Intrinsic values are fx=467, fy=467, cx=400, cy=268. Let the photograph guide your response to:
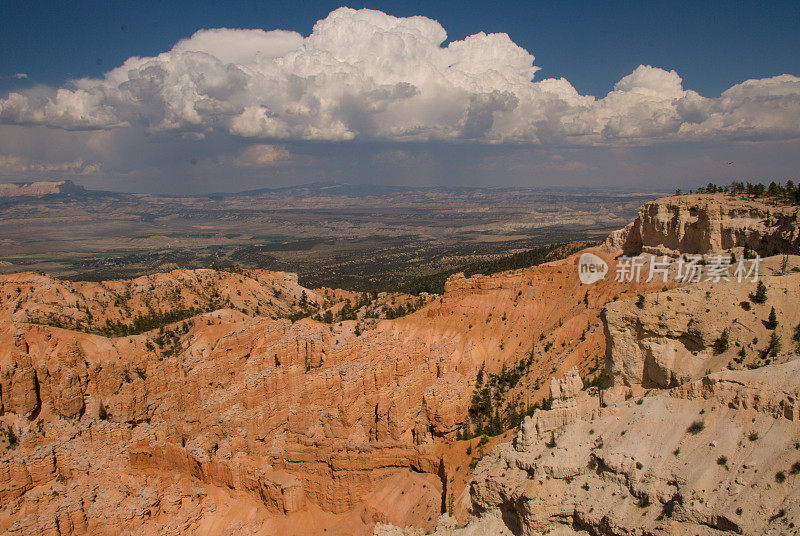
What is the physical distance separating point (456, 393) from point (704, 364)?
1901cm

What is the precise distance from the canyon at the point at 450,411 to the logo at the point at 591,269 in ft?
2.98

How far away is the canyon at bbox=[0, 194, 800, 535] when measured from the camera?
1583 cm

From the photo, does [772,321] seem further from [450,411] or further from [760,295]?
[450,411]

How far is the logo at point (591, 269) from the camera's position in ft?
155

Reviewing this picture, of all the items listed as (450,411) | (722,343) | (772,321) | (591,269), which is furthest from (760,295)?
(591,269)

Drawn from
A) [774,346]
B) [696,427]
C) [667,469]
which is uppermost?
[774,346]

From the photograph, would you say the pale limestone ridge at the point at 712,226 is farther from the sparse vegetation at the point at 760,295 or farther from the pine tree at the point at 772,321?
the pine tree at the point at 772,321

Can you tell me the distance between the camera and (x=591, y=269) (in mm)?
50156

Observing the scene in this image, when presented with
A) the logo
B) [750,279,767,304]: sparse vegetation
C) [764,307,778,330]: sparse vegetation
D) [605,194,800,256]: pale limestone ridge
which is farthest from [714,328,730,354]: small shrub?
the logo

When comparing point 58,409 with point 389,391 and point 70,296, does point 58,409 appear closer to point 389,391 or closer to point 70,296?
point 389,391

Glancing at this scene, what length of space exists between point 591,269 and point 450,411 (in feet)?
81.1

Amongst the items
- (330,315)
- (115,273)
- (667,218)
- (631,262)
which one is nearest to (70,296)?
(330,315)

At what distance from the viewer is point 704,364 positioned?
20.5 m

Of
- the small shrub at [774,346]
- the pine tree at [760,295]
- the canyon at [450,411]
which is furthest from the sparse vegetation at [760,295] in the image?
the small shrub at [774,346]
